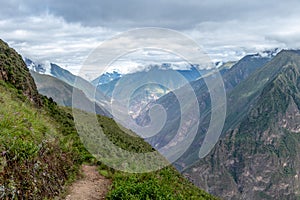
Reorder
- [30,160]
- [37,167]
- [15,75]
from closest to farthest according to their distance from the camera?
[30,160]
[37,167]
[15,75]

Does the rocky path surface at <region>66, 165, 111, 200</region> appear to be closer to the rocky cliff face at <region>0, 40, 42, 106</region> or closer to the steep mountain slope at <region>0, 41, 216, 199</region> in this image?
the steep mountain slope at <region>0, 41, 216, 199</region>

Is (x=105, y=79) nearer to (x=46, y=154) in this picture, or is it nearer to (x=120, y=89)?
(x=120, y=89)

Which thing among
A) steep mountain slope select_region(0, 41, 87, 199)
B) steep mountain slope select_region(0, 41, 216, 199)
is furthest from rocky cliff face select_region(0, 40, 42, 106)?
A: steep mountain slope select_region(0, 41, 216, 199)

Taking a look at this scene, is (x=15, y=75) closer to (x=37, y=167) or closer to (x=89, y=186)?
(x=89, y=186)

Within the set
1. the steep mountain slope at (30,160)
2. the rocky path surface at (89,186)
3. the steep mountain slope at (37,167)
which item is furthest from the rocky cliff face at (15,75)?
the rocky path surface at (89,186)

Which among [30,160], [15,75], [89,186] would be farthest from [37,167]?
[15,75]

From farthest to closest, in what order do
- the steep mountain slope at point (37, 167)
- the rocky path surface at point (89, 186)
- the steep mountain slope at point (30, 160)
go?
the rocky path surface at point (89, 186) → the steep mountain slope at point (37, 167) → the steep mountain slope at point (30, 160)

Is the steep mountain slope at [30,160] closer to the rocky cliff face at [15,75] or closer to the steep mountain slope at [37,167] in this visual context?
the steep mountain slope at [37,167]

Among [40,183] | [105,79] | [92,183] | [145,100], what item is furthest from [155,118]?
[40,183]
